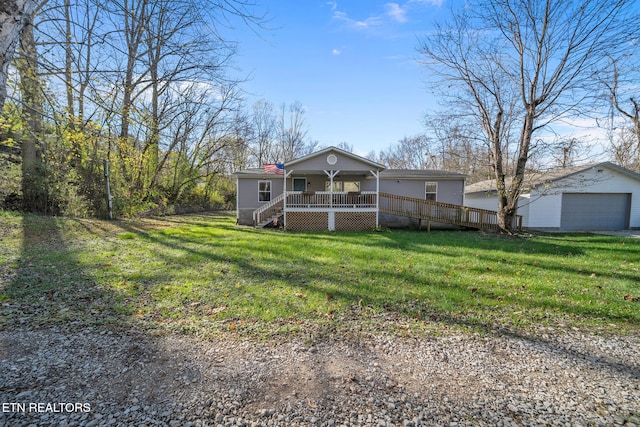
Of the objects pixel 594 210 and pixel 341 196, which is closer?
pixel 341 196

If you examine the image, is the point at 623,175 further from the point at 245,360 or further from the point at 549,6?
the point at 245,360

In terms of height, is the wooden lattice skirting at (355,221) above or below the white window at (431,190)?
below

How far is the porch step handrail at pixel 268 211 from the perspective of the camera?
14.5 meters

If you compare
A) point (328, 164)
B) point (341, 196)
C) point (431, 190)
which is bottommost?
point (341, 196)

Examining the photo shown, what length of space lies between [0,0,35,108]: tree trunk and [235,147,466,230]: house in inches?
437

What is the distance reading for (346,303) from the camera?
441 cm

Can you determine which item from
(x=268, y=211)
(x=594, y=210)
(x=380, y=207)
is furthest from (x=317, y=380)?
(x=594, y=210)

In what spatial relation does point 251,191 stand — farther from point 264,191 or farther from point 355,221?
point 355,221

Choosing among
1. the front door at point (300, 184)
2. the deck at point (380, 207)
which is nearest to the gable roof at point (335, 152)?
the deck at point (380, 207)

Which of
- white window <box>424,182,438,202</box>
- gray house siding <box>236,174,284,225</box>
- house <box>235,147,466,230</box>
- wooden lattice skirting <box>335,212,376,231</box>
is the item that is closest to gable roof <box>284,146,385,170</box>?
house <box>235,147,466,230</box>

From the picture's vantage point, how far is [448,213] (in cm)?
1465

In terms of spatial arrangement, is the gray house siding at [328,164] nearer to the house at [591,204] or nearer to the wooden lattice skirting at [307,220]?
the wooden lattice skirting at [307,220]

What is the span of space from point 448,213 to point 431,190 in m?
2.45

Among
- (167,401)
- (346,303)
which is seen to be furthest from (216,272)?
(167,401)
